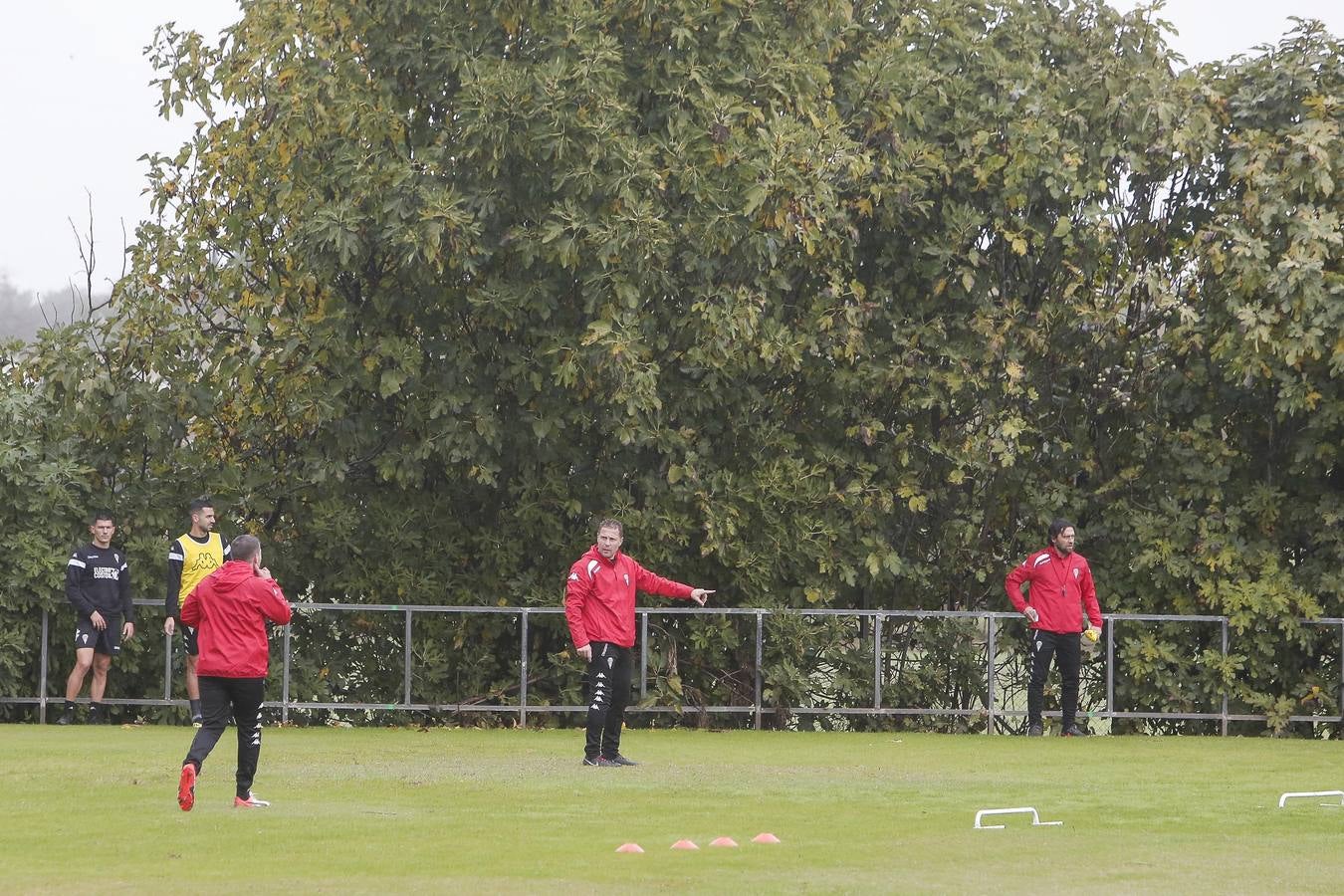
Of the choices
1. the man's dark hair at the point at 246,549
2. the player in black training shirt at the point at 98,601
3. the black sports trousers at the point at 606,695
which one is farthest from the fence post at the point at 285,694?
the man's dark hair at the point at 246,549

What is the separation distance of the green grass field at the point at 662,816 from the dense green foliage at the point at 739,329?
276 cm

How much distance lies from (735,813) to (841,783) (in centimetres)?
200

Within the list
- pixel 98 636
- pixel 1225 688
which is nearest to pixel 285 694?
pixel 98 636

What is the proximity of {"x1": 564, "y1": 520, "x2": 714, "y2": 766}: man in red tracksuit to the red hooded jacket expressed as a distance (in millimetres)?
3248

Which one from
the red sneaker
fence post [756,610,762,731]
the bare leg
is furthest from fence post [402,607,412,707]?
the red sneaker

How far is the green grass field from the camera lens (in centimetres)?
841

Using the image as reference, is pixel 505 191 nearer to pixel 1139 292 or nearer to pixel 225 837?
pixel 1139 292

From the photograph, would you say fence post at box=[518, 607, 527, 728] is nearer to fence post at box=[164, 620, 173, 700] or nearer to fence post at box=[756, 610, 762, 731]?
fence post at box=[756, 610, 762, 731]

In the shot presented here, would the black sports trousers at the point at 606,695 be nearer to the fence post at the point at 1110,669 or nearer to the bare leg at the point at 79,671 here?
the bare leg at the point at 79,671

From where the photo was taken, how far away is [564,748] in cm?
1568

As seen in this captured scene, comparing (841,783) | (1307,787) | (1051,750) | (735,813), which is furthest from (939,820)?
(1051,750)

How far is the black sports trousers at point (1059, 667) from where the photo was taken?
56.4ft

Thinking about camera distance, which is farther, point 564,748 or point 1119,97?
point 1119,97

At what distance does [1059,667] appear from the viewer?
17.4 m
